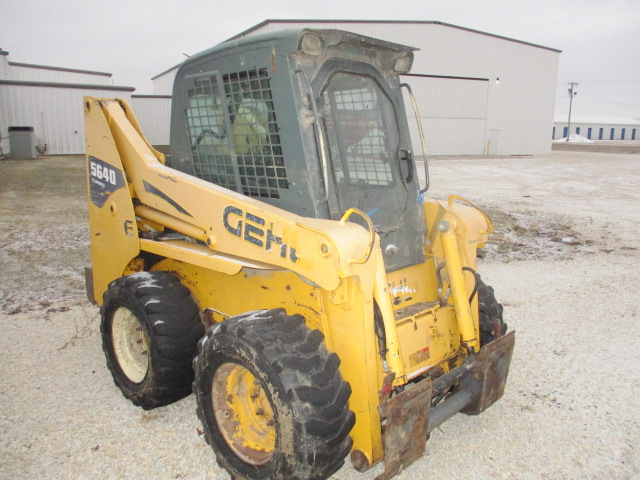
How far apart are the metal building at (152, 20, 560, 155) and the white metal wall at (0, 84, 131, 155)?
11.5m

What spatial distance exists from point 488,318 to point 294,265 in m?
1.75

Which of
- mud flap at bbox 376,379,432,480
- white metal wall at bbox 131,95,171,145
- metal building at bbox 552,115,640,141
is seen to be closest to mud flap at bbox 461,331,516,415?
mud flap at bbox 376,379,432,480

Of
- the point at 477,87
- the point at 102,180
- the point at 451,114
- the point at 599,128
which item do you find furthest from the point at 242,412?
the point at 599,128

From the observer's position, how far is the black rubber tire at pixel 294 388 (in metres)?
2.42

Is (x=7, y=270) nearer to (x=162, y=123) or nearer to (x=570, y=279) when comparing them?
(x=570, y=279)

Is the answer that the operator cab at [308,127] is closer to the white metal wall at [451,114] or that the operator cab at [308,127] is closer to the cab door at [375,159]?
the cab door at [375,159]

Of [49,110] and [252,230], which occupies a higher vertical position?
[49,110]

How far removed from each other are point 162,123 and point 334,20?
1071cm

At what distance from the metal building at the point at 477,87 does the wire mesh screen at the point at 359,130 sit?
27171 mm

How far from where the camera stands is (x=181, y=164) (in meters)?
3.77

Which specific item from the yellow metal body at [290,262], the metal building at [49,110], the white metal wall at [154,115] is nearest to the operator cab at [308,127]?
the yellow metal body at [290,262]

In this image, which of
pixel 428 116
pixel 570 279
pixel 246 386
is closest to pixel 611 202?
pixel 570 279

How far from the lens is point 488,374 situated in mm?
3189

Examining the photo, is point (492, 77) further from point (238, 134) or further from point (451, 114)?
point (238, 134)
